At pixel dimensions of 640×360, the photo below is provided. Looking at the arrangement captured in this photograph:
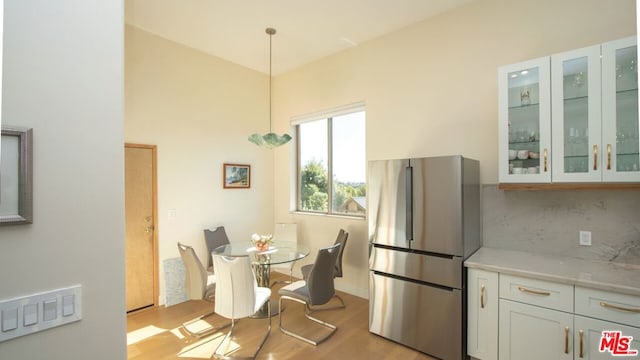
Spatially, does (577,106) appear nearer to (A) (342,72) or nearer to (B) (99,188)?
(A) (342,72)

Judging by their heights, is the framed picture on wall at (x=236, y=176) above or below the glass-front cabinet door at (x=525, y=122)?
below

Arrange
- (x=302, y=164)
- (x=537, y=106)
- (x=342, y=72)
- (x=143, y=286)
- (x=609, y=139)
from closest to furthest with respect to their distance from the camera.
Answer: (x=609, y=139) < (x=537, y=106) < (x=143, y=286) < (x=342, y=72) < (x=302, y=164)

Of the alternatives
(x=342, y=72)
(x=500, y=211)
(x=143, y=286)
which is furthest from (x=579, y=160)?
(x=143, y=286)

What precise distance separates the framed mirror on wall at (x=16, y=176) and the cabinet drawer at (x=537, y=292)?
8.96ft

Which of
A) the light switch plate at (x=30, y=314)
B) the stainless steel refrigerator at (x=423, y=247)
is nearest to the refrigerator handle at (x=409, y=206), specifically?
the stainless steel refrigerator at (x=423, y=247)

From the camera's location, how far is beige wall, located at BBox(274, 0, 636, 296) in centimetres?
250

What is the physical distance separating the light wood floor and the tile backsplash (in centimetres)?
137

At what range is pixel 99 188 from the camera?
1.05 m

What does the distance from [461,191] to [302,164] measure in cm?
284

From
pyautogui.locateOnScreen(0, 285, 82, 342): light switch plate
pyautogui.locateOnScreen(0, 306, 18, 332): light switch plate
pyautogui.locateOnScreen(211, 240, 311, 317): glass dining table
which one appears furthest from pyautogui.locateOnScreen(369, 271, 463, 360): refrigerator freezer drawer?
pyautogui.locateOnScreen(0, 306, 18, 332): light switch plate

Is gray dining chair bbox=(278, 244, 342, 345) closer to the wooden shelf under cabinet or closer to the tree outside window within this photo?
the tree outside window

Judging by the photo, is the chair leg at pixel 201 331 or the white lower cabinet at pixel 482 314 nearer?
the white lower cabinet at pixel 482 314

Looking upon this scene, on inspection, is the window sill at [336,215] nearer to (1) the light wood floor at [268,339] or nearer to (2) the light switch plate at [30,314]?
(1) the light wood floor at [268,339]

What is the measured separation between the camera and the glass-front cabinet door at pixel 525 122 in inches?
91.0
